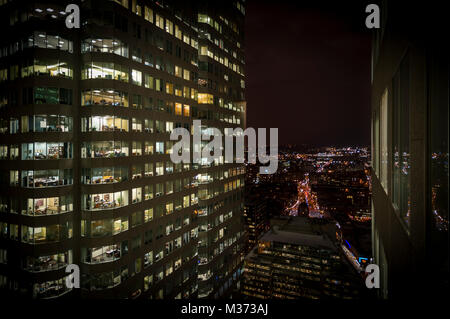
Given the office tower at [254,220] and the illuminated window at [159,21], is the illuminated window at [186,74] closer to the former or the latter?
the illuminated window at [159,21]

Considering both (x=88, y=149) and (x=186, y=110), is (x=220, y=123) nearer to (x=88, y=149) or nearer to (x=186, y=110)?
(x=186, y=110)

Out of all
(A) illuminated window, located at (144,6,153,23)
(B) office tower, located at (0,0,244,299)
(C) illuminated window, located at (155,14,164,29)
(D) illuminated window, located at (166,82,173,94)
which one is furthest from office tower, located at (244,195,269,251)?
(A) illuminated window, located at (144,6,153,23)

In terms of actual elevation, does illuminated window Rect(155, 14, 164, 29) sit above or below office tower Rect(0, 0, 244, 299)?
above

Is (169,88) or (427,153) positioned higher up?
(169,88)

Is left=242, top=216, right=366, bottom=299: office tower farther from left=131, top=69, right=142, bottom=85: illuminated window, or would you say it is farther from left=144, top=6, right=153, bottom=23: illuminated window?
left=144, top=6, right=153, bottom=23: illuminated window

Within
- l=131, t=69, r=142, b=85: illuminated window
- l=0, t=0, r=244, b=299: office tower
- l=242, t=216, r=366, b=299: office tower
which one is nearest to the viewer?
l=0, t=0, r=244, b=299: office tower

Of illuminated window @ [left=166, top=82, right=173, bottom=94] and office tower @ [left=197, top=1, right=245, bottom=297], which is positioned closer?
illuminated window @ [left=166, top=82, right=173, bottom=94]

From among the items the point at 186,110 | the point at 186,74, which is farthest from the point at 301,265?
the point at 186,74
